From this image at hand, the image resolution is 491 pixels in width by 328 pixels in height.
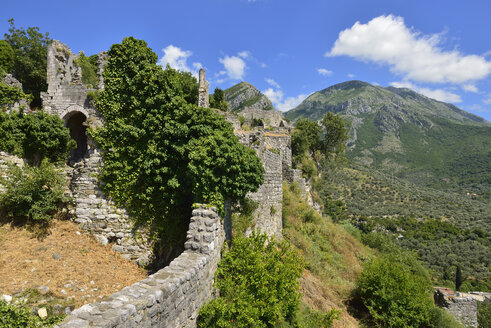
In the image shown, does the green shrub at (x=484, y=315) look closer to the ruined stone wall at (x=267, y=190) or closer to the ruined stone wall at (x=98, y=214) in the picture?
the ruined stone wall at (x=267, y=190)

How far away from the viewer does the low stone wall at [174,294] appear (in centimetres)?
333

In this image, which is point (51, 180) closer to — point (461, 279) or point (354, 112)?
point (461, 279)

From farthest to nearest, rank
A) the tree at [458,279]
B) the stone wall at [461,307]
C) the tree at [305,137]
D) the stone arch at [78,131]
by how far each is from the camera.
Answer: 1. the tree at [458,279]
2. the tree at [305,137]
3. the stone wall at [461,307]
4. the stone arch at [78,131]

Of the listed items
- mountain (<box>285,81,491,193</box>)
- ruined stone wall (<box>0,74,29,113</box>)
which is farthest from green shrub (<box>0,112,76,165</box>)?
mountain (<box>285,81,491,193</box>)

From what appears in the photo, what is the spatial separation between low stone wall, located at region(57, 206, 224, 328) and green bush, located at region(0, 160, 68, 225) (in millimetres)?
4240

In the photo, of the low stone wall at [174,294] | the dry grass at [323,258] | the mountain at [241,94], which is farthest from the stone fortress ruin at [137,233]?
the mountain at [241,94]

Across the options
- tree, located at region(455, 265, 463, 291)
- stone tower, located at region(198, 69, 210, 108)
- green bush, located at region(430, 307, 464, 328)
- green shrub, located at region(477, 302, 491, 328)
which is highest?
stone tower, located at region(198, 69, 210, 108)

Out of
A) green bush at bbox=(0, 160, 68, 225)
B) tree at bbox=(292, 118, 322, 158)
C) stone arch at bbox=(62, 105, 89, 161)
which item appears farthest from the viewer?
tree at bbox=(292, 118, 322, 158)

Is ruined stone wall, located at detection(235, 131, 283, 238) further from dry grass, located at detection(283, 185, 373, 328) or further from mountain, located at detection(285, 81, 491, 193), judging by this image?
mountain, located at detection(285, 81, 491, 193)

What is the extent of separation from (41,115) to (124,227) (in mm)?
7473

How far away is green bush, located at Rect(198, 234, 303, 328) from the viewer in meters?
5.15

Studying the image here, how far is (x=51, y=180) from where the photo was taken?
701cm

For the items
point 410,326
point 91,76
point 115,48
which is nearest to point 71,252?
point 115,48

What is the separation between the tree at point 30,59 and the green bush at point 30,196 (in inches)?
665
